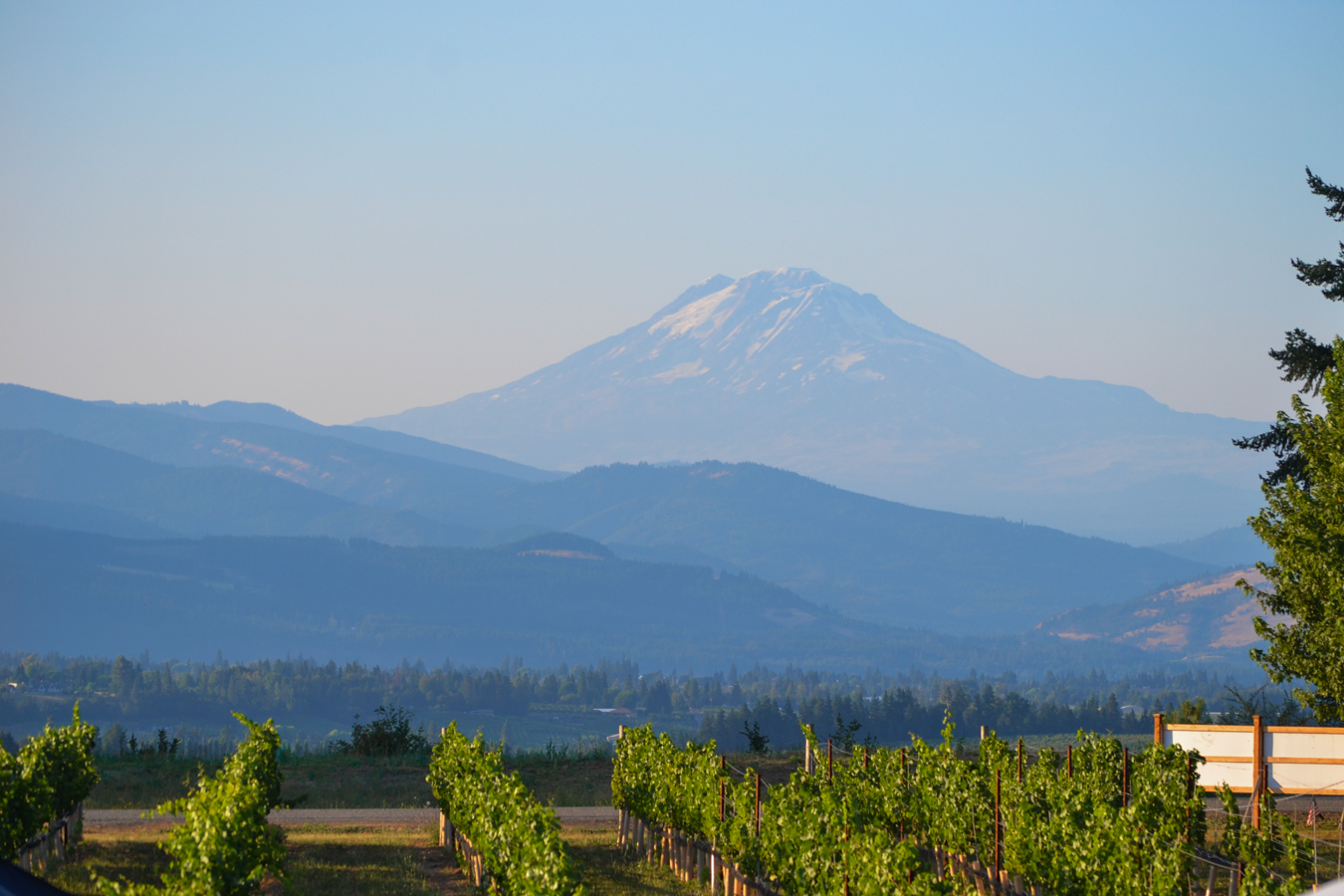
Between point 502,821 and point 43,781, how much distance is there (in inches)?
299

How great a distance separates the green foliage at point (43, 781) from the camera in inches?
839

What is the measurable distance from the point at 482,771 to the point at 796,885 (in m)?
8.00

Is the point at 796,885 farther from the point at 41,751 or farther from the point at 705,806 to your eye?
the point at 41,751

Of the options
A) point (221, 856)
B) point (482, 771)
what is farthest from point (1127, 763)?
point (221, 856)

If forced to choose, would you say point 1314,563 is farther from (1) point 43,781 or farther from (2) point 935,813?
(1) point 43,781

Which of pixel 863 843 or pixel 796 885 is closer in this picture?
pixel 863 843

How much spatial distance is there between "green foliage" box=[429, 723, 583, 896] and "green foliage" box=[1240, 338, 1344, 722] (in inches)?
661

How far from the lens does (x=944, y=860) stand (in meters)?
24.6

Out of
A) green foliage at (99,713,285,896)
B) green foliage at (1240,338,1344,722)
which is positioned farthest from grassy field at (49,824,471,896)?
green foliage at (1240,338,1344,722)

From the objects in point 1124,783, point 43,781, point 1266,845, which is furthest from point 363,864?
point 1266,845

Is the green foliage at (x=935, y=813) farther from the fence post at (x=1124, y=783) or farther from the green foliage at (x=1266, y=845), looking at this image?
the green foliage at (x=1266, y=845)

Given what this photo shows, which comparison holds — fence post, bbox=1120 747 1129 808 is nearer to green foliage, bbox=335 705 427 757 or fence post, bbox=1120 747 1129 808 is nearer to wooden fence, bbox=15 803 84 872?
wooden fence, bbox=15 803 84 872

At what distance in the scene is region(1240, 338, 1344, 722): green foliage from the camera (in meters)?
28.6

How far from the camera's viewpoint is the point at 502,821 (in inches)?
842
